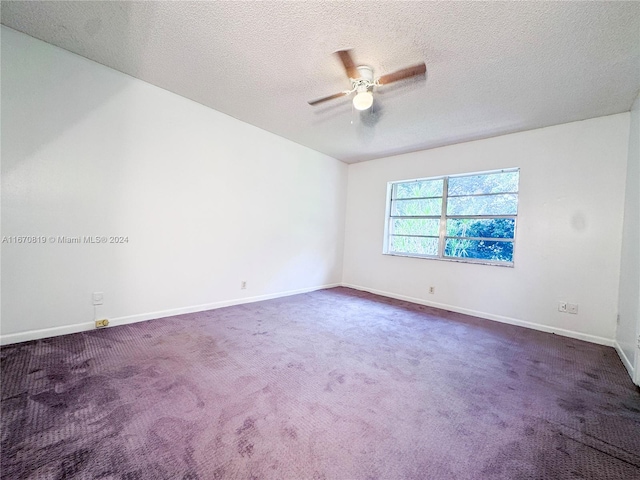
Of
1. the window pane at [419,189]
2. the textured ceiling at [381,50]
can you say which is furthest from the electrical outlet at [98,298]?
the window pane at [419,189]

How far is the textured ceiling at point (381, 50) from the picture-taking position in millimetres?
1740

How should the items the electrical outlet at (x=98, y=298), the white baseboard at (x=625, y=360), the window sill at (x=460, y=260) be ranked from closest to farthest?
the white baseboard at (x=625, y=360), the electrical outlet at (x=98, y=298), the window sill at (x=460, y=260)

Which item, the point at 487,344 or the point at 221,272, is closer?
the point at 487,344

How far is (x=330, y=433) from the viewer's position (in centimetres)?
138

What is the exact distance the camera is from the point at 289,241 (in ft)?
14.3

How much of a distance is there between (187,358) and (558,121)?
4708 mm

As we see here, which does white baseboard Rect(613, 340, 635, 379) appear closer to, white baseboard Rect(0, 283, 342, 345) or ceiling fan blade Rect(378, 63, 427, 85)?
ceiling fan blade Rect(378, 63, 427, 85)

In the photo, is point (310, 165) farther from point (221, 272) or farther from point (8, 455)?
point (8, 455)

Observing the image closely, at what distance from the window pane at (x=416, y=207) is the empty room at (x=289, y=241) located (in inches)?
7.5

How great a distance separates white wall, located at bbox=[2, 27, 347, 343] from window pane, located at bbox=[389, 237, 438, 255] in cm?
211

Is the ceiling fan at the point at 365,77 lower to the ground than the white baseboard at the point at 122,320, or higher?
higher

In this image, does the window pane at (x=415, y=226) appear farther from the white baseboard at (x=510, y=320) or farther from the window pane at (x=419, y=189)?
the white baseboard at (x=510, y=320)

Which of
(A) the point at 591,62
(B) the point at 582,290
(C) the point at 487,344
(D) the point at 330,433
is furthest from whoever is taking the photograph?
(B) the point at 582,290

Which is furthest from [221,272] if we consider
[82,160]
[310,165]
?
[310,165]
